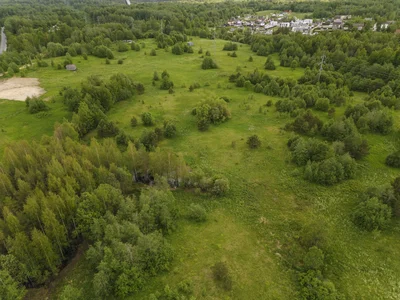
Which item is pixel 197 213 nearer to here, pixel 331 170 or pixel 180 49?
pixel 331 170

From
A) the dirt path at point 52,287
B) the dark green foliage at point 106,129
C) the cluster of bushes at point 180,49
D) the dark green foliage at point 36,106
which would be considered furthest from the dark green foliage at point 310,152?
the cluster of bushes at point 180,49

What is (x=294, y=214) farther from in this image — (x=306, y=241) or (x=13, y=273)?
(x=13, y=273)

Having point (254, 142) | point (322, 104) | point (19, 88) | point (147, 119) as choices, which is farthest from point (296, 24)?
point (19, 88)

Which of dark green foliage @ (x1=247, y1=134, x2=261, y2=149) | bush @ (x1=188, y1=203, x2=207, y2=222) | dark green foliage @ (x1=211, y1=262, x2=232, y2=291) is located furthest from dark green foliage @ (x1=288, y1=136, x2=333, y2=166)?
dark green foliage @ (x1=211, y1=262, x2=232, y2=291)

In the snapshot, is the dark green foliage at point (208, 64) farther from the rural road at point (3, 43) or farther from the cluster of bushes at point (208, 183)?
the rural road at point (3, 43)

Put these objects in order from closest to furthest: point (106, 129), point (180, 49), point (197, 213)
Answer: point (197, 213), point (106, 129), point (180, 49)

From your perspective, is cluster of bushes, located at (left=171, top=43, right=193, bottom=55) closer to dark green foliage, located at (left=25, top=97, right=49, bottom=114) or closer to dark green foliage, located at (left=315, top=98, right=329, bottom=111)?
dark green foliage, located at (left=25, top=97, right=49, bottom=114)
